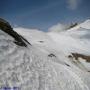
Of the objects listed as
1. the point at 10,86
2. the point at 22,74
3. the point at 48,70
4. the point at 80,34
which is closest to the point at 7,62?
the point at 22,74

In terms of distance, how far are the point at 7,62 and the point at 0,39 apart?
6.87ft

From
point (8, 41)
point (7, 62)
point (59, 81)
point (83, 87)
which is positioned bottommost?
point (83, 87)

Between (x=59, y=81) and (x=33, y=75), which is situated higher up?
(x=33, y=75)

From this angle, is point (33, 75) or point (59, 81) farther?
point (59, 81)

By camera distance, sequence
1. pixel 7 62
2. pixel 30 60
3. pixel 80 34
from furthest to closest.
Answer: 1. pixel 80 34
2. pixel 30 60
3. pixel 7 62

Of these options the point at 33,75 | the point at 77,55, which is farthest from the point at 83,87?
the point at 77,55

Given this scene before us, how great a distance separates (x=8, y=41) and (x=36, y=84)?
152 inches

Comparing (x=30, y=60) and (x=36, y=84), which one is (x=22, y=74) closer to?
(x=36, y=84)

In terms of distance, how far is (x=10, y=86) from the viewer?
26.9 feet

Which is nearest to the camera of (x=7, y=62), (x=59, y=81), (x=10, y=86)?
(x=10, y=86)

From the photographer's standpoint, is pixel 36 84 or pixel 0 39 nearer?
pixel 36 84

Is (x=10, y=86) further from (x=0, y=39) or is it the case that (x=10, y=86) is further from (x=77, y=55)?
(x=77, y=55)

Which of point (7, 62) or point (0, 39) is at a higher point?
point (0, 39)

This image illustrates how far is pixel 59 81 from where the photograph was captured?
10.6 m
